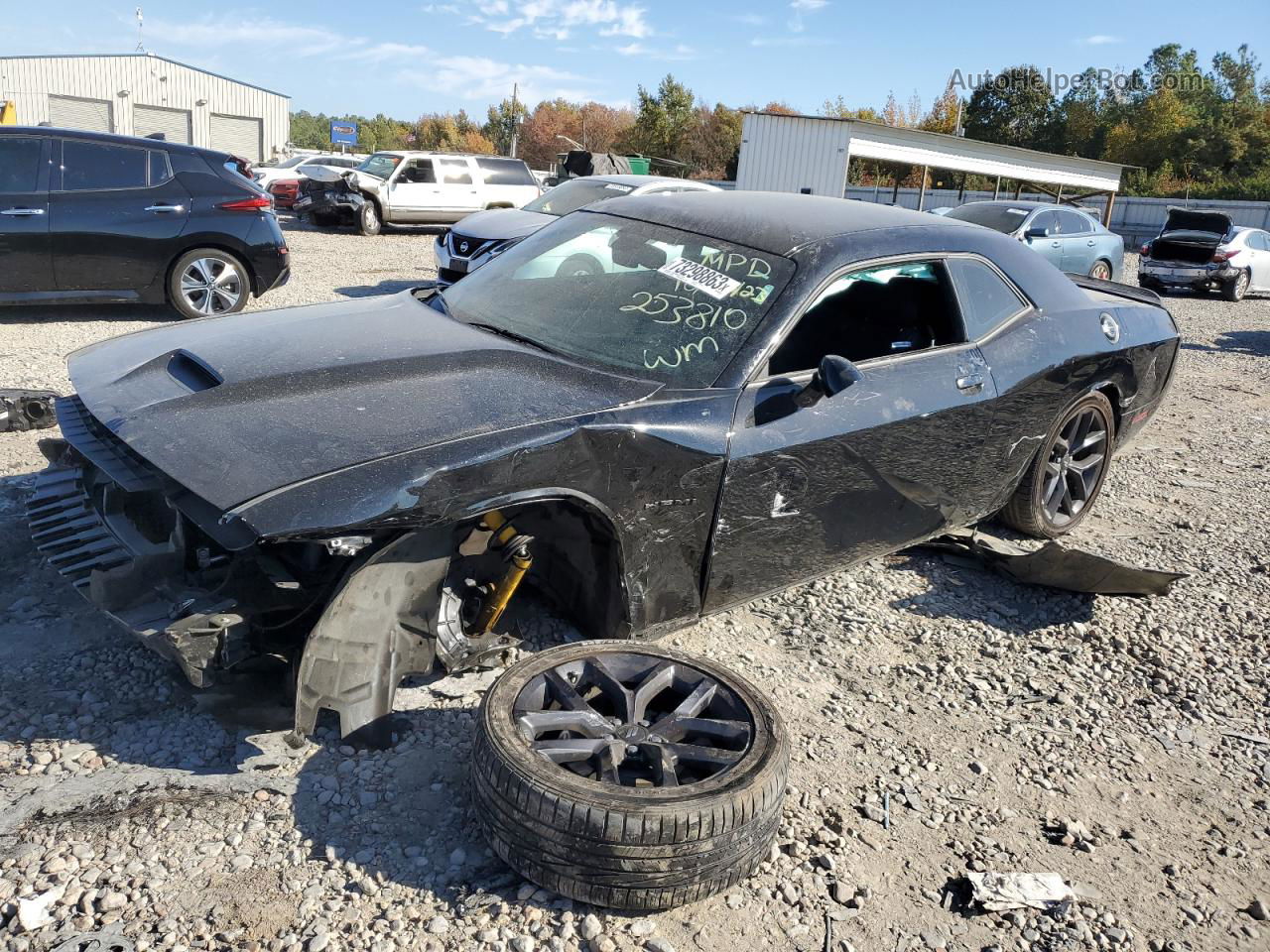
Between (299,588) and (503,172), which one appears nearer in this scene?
(299,588)

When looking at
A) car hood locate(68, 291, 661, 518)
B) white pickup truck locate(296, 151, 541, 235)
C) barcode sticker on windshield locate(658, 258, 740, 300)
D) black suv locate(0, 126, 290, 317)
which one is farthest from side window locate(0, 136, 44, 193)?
white pickup truck locate(296, 151, 541, 235)

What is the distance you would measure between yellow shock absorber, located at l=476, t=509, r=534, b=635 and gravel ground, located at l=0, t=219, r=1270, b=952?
1.10 ft

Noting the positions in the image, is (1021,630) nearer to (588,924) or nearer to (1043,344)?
→ (1043,344)

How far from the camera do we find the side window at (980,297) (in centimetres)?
404

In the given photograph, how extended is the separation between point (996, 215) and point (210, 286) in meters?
10.2

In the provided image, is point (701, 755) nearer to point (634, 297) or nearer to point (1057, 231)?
point (634, 297)

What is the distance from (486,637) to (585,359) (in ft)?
3.15

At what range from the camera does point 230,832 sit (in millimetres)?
2457

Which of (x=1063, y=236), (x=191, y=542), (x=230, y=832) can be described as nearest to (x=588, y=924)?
(x=230, y=832)

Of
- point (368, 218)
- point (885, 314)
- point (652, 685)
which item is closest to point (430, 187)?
point (368, 218)

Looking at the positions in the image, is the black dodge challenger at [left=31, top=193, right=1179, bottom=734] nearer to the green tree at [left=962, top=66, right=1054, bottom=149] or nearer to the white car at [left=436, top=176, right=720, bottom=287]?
the white car at [left=436, top=176, right=720, bottom=287]

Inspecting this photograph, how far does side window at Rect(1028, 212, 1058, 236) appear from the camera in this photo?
13382 mm

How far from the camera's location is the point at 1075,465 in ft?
15.8

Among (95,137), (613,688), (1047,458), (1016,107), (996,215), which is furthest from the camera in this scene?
(1016,107)
